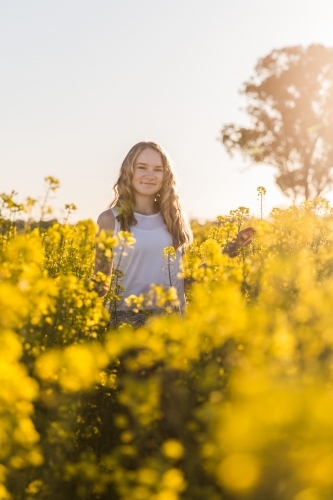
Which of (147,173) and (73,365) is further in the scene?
(147,173)

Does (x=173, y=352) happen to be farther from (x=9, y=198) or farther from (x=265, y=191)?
(x=265, y=191)

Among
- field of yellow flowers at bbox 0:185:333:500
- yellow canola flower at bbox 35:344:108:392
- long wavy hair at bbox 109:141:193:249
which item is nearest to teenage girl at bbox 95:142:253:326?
long wavy hair at bbox 109:141:193:249

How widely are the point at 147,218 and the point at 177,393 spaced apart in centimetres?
290

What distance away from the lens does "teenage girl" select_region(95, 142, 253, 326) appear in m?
5.03

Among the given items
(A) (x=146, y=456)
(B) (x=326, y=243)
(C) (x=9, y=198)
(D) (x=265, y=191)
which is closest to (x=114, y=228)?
(C) (x=9, y=198)

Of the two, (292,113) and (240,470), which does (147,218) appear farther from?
(292,113)

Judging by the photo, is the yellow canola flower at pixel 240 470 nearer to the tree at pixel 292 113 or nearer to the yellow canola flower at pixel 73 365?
the yellow canola flower at pixel 73 365

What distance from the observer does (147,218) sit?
5219mm

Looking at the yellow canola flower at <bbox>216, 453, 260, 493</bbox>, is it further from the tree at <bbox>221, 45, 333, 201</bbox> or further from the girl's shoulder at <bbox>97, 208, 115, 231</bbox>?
the tree at <bbox>221, 45, 333, 201</bbox>

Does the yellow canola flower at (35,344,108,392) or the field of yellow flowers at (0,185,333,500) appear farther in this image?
the yellow canola flower at (35,344,108,392)

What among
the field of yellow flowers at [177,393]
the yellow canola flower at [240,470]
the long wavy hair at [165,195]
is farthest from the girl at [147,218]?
the yellow canola flower at [240,470]

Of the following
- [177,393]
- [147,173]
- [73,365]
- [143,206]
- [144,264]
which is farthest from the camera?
[143,206]

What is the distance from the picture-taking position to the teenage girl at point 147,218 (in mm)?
5027

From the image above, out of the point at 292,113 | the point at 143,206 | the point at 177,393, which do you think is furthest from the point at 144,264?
the point at 292,113
